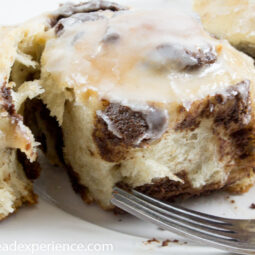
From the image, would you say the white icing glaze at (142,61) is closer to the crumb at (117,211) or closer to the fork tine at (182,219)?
the fork tine at (182,219)

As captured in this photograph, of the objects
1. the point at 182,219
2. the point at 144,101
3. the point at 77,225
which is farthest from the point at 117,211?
the point at 144,101

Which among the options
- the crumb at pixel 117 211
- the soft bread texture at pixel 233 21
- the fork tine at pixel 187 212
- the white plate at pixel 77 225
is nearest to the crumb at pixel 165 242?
the white plate at pixel 77 225

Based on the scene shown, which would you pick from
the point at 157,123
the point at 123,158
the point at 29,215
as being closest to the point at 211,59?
the point at 157,123

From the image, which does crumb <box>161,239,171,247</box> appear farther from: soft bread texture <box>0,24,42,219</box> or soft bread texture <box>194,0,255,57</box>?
soft bread texture <box>194,0,255,57</box>

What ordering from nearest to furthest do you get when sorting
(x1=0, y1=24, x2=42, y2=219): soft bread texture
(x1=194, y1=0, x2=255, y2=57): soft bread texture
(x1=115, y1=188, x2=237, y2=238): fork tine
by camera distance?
1. (x1=0, y1=24, x2=42, y2=219): soft bread texture
2. (x1=115, y1=188, x2=237, y2=238): fork tine
3. (x1=194, y1=0, x2=255, y2=57): soft bread texture

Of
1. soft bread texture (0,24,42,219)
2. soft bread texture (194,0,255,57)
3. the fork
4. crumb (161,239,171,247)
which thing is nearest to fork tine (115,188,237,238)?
the fork

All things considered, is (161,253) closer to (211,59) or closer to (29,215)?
(29,215)

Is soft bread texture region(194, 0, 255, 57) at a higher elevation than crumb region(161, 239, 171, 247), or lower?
higher

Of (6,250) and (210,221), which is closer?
(6,250)
